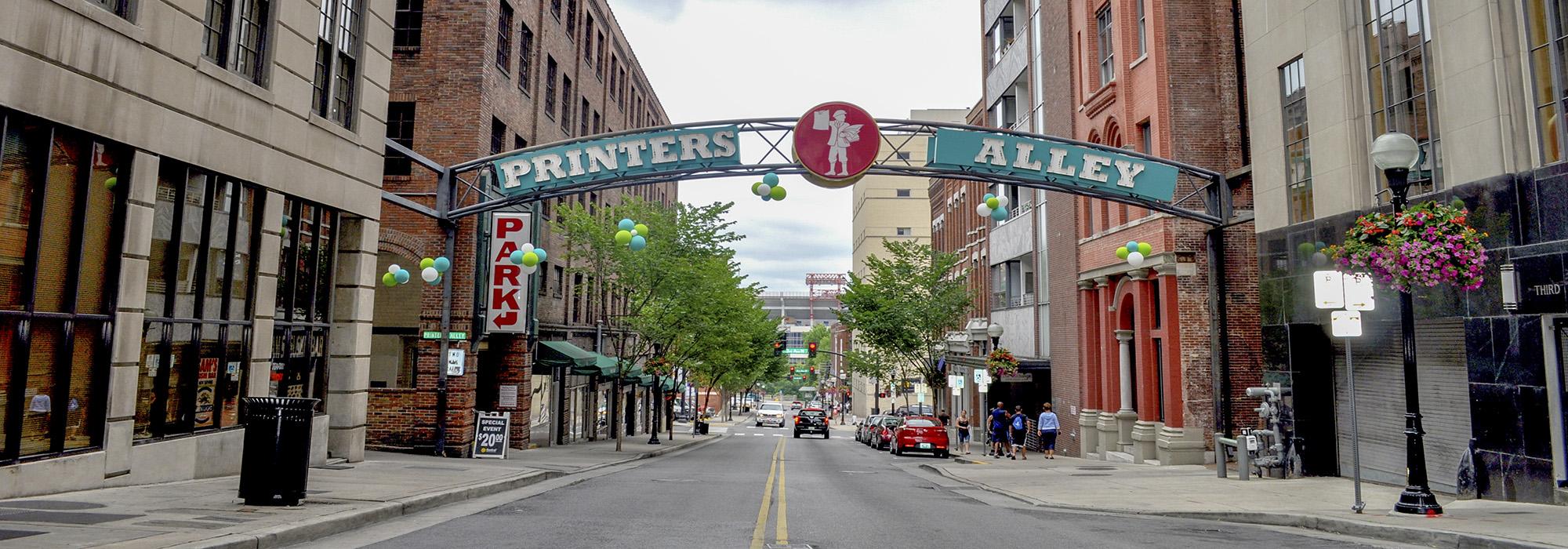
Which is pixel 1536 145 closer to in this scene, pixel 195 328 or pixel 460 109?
pixel 195 328

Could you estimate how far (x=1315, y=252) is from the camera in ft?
54.1

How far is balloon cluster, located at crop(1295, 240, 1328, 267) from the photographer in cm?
1590

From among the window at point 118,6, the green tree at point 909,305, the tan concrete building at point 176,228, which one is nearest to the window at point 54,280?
the tan concrete building at point 176,228

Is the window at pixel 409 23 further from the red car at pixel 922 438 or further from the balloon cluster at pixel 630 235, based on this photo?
the red car at pixel 922 438

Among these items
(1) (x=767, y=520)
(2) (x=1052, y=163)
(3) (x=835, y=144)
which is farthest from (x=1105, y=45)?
(1) (x=767, y=520)

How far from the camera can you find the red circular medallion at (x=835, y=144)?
17.0 meters

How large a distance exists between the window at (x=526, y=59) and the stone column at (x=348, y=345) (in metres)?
11.6

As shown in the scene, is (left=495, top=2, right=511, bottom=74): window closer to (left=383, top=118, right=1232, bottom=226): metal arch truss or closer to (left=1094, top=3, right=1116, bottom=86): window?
(left=383, top=118, right=1232, bottom=226): metal arch truss

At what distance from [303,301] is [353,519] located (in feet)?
25.8

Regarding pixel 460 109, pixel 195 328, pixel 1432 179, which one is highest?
pixel 460 109

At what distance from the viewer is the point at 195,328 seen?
1304cm

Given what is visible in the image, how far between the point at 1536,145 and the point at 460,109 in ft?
72.6

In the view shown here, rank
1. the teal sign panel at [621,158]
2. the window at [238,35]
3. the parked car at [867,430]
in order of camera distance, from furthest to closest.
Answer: the parked car at [867,430] < the teal sign panel at [621,158] < the window at [238,35]

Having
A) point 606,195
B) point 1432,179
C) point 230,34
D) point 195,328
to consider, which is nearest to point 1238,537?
point 1432,179
